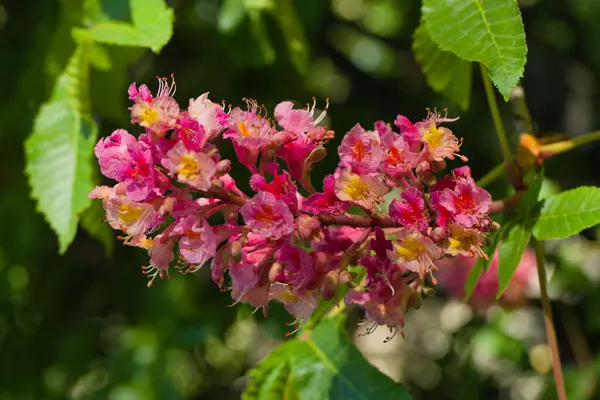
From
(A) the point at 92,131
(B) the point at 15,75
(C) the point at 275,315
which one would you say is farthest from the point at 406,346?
(A) the point at 92,131

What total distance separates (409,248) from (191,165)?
31cm

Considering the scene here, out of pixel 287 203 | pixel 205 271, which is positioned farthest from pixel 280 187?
pixel 205 271

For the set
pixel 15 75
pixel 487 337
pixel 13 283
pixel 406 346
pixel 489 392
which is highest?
pixel 15 75

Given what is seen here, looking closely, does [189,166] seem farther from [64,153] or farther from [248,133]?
[64,153]

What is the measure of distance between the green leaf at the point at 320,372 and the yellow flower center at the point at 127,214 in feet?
1.61

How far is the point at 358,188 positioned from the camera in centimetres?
111

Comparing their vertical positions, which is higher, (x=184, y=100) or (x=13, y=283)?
(x=184, y=100)

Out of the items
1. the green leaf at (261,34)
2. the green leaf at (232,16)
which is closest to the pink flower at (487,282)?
the green leaf at (261,34)

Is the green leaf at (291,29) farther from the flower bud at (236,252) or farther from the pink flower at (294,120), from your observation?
the flower bud at (236,252)

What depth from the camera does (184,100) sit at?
253 cm

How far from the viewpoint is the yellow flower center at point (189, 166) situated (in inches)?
41.2

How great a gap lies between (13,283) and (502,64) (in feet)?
6.78

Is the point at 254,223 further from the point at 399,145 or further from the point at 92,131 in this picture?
the point at 92,131

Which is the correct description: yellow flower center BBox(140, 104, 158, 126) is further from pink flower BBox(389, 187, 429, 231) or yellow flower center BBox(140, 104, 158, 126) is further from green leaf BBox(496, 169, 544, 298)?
green leaf BBox(496, 169, 544, 298)
